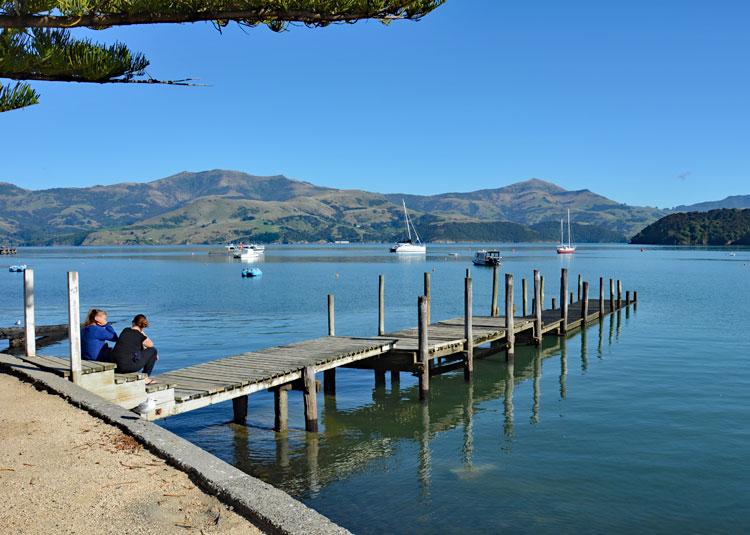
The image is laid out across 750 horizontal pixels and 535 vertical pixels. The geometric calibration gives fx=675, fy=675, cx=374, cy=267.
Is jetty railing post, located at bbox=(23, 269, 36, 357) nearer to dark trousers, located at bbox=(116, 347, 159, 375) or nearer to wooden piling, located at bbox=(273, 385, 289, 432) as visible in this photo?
dark trousers, located at bbox=(116, 347, 159, 375)

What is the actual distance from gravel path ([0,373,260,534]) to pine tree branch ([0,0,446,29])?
18.9 feet

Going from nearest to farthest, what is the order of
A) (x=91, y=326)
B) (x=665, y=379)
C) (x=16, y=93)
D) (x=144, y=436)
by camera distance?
1. (x=144, y=436)
2. (x=16, y=93)
3. (x=91, y=326)
4. (x=665, y=379)

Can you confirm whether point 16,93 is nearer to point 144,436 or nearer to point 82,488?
point 144,436

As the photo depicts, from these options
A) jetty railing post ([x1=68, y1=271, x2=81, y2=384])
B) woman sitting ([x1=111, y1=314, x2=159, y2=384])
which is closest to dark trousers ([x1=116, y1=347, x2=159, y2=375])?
woman sitting ([x1=111, y1=314, x2=159, y2=384])

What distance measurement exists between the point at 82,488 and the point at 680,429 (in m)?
14.0

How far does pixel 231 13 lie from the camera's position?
9984 millimetres

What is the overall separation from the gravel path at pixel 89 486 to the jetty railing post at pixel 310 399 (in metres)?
6.28

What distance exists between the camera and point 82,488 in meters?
7.46

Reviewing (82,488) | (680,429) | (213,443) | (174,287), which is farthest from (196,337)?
(174,287)

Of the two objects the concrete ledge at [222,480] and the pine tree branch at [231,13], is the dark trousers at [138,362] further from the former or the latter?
the pine tree branch at [231,13]

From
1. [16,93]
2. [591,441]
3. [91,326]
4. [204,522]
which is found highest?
[16,93]

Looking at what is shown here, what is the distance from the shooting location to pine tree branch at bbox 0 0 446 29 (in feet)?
31.9

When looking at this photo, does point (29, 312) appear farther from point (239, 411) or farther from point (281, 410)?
point (281, 410)

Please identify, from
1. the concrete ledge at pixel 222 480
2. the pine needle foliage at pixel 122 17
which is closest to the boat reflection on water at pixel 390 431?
the concrete ledge at pixel 222 480
